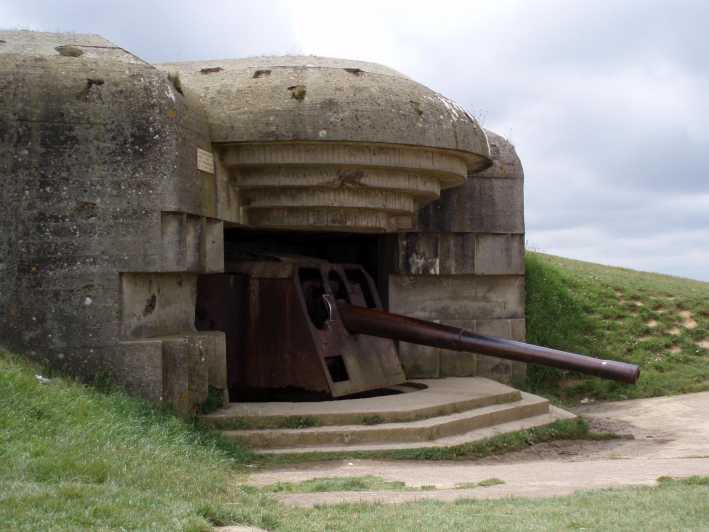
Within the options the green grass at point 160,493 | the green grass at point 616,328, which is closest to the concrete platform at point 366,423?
the green grass at point 160,493

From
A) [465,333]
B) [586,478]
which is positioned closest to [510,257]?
[465,333]

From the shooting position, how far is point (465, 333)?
8.70 meters

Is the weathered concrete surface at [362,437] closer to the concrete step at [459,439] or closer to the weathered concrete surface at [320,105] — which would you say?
the concrete step at [459,439]

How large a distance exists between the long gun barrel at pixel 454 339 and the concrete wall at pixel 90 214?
2051 mm

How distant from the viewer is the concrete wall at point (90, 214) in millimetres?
6867

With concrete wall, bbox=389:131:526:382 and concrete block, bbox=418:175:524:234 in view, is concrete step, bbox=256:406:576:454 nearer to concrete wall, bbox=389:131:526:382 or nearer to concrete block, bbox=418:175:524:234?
concrete wall, bbox=389:131:526:382

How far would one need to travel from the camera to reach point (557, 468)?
21.5 feet

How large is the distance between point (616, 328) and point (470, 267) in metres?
3.09

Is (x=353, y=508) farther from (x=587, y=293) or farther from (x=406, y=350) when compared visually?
(x=587, y=293)

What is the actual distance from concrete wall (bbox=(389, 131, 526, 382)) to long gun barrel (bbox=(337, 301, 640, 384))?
5.39 ft

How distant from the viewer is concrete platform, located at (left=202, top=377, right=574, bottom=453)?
7.21m

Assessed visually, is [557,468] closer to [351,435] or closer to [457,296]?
[351,435]

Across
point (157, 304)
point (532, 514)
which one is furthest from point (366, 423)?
point (532, 514)

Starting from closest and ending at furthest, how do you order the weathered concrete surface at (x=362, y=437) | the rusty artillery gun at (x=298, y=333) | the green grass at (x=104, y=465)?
1. the green grass at (x=104, y=465)
2. the weathered concrete surface at (x=362, y=437)
3. the rusty artillery gun at (x=298, y=333)
